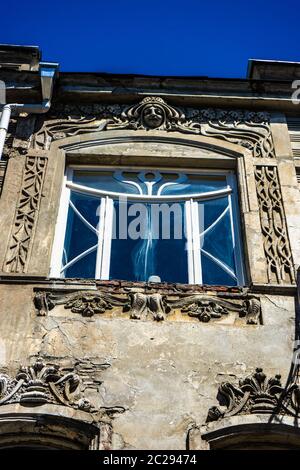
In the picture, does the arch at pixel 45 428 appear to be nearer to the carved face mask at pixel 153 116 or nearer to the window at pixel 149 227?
the window at pixel 149 227

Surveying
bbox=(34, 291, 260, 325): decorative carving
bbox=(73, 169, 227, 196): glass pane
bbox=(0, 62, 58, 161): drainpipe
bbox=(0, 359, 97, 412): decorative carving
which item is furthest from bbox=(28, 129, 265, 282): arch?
bbox=(0, 359, 97, 412): decorative carving

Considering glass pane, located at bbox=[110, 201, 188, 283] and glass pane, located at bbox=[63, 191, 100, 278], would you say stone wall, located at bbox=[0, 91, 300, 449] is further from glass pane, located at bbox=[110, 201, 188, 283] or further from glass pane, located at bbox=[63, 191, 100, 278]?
glass pane, located at bbox=[110, 201, 188, 283]

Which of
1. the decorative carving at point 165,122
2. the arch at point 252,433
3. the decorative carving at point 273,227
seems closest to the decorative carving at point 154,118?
the decorative carving at point 165,122

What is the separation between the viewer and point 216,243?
295 inches

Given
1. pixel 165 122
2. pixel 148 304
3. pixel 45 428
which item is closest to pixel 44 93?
pixel 165 122

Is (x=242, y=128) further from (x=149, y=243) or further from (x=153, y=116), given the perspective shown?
(x=149, y=243)

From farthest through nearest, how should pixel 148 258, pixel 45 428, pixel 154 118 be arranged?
pixel 154 118 < pixel 148 258 < pixel 45 428

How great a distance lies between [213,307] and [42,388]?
181 centimetres

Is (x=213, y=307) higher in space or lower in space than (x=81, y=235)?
lower

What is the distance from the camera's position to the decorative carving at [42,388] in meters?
5.64

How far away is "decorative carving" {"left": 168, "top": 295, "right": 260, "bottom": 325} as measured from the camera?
21.1ft

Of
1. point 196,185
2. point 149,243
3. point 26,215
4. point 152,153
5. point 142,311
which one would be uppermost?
point 152,153

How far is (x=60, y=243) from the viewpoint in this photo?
24.2 ft
